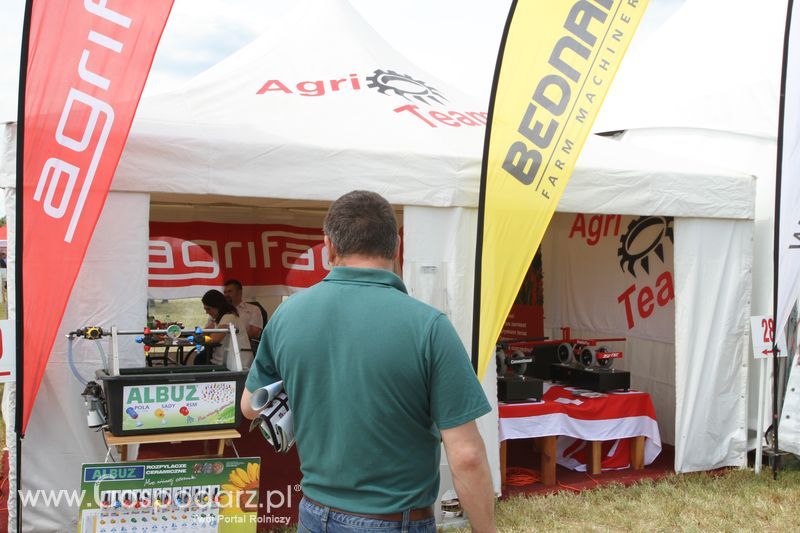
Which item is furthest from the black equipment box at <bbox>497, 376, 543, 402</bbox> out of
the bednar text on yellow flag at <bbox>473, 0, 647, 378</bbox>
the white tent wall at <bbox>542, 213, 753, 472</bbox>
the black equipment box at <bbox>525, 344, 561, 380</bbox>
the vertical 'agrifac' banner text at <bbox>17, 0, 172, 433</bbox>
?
the vertical 'agrifac' banner text at <bbox>17, 0, 172, 433</bbox>

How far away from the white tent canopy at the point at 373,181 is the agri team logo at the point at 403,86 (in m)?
0.02

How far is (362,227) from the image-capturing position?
1787 mm

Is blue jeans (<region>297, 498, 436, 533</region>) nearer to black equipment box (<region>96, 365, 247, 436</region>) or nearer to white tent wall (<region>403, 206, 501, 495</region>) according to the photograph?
black equipment box (<region>96, 365, 247, 436</region>)

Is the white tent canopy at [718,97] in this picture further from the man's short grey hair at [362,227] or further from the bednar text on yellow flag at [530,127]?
the man's short grey hair at [362,227]

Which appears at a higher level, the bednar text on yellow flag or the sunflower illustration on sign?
the bednar text on yellow flag

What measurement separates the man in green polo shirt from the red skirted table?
3.41m

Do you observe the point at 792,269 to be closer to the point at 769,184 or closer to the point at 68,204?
the point at 769,184

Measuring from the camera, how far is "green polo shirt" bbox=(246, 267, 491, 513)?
1.67 meters

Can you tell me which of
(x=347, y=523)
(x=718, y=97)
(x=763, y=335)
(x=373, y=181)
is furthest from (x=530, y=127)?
(x=718, y=97)

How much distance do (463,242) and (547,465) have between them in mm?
1776

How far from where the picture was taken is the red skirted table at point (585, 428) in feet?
17.1

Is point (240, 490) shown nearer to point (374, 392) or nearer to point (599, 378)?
point (374, 392)

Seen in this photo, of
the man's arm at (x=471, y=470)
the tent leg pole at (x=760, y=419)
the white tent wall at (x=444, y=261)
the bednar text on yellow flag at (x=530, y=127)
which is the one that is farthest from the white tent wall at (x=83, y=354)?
the tent leg pole at (x=760, y=419)

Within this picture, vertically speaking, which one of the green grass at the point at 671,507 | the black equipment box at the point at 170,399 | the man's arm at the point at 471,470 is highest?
the man's arm at the point at 471,470
